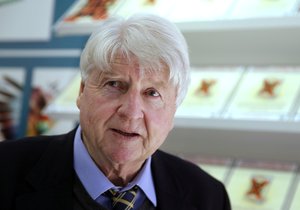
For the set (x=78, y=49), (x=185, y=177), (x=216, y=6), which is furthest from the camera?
(x=78, y=49)

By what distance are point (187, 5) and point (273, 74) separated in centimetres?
45

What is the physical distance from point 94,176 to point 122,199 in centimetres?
10

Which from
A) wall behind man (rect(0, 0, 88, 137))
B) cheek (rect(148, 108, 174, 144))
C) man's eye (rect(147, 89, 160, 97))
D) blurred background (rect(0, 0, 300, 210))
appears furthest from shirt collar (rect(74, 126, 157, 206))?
wall behind man (rect(0, 0, 88, 137))

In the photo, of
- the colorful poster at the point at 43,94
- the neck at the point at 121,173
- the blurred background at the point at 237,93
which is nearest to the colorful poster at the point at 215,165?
the blurred background at the point at 237,93

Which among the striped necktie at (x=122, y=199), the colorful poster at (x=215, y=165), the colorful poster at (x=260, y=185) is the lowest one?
the colorful poster at (x=215, y=165)

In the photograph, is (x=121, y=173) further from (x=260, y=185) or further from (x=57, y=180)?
(x=260, y=185)

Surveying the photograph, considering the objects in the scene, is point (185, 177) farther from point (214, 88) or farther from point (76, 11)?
point (76, 11)

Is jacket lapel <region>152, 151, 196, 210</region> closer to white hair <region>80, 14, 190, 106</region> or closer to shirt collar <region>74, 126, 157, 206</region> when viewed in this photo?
shirt collar <region>74, 126, 157, 206</region>

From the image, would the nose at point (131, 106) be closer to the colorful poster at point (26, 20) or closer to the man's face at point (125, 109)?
the man's face at point (125, 109)

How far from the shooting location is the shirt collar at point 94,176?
5.23 feet

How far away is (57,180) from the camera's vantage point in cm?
161

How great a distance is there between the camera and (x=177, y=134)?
8.48 ft

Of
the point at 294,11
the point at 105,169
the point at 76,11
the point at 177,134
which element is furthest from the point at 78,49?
the point at 105,169

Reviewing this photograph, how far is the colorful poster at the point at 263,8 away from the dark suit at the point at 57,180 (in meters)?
0.67
